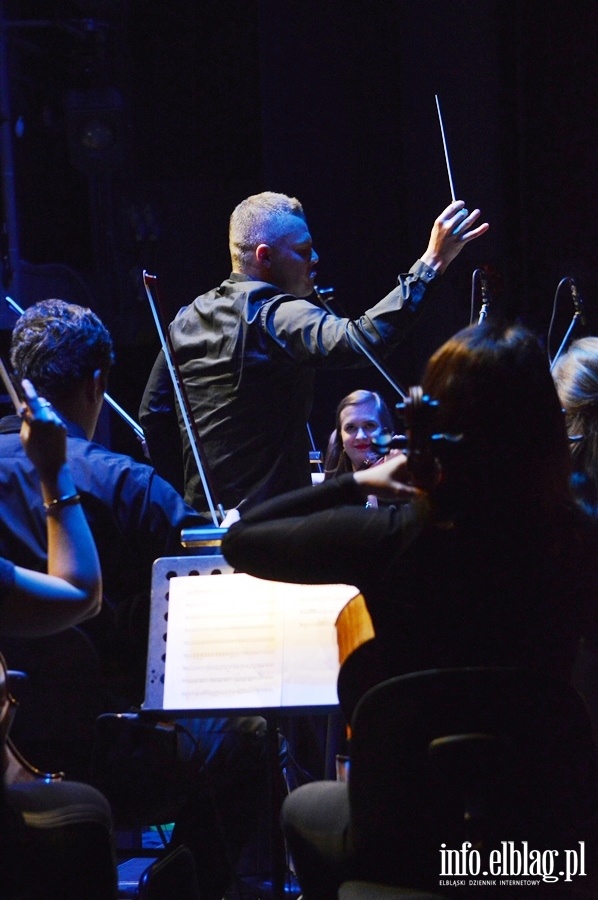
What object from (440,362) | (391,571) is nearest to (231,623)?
(391,571)

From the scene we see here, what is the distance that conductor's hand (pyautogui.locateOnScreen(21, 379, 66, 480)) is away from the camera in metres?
1.72

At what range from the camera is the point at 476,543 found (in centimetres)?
161

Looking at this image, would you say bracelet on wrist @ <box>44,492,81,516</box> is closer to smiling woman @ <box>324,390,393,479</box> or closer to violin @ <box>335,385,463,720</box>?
violin @ <box>335,385,463,720</box>

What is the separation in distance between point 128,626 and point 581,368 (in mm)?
1129

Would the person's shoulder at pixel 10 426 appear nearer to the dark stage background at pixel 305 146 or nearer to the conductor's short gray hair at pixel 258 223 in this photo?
the conductor's short gray hair at pixel 258 223

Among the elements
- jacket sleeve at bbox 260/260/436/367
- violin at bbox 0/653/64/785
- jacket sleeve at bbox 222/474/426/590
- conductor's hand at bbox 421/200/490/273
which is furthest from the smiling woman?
violin at bbox 0/653/64/785

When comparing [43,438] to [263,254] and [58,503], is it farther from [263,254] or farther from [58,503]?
[263,254]

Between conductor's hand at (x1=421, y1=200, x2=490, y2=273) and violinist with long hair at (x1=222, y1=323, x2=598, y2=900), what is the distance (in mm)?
1118

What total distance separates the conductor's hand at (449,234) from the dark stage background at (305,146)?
159 mm

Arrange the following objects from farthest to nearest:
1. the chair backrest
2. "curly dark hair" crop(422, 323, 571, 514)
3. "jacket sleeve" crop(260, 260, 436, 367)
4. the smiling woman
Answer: the smiling woman
"jacket sleeve" crop(260, 260, 436, 367)
"curly dark hair" crop(422, 323, 571, 514)
the chair backrest

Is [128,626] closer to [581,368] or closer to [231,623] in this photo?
[231,623]

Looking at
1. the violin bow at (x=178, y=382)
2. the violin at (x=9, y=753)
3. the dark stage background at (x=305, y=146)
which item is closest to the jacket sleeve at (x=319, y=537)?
the violin at (x=9, y=753)

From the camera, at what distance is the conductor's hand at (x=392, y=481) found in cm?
166

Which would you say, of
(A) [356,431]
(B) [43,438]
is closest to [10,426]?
(B) [43,438]
